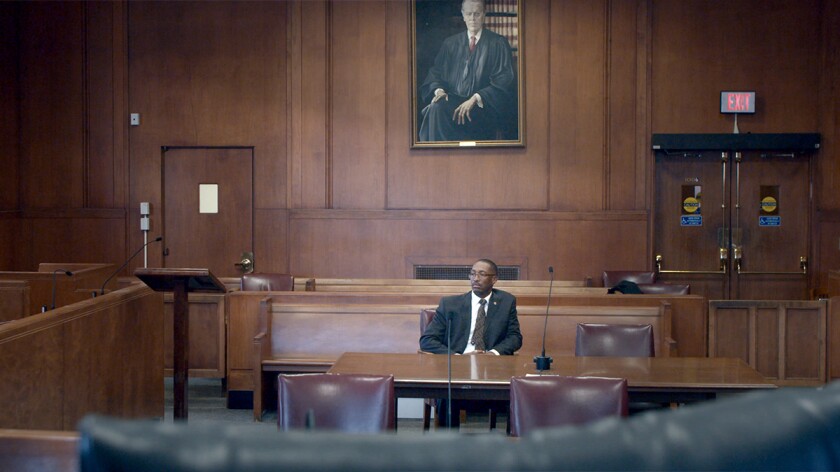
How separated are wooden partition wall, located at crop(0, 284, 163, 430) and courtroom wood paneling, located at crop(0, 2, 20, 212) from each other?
543 cm

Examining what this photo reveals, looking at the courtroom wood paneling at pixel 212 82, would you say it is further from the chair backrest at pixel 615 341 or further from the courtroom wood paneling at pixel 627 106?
the chair backrest at pixel 615 341

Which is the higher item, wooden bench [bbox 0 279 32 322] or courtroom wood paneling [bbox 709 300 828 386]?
wooden bench [bbox 0 279 32 322]

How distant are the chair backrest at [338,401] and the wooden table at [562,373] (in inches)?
21.7

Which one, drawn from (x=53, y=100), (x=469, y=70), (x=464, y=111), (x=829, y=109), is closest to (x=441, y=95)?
(x=464, y=111)

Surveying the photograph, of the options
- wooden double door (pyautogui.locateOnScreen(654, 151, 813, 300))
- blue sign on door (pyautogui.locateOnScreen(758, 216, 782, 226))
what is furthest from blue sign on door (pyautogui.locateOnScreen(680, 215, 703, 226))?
blue sign on door (pyautogui.locateOnScreen(758, 216, 782, 226))

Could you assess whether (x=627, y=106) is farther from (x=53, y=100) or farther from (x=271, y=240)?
(x=53, y=100)

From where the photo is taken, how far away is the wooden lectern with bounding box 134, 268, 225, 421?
5.08 metres

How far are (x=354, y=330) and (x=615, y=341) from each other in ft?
6.88

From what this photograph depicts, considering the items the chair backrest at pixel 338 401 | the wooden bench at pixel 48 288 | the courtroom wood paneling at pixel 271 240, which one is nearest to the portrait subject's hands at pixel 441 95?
the courtroom wood paneling at pixel 271 240

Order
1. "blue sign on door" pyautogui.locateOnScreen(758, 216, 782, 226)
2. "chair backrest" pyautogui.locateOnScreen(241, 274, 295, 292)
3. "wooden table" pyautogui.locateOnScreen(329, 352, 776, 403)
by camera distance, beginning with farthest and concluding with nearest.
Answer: "blue sign on door" pyautogui.locateOnScreen(758, 216, 782, 226) → "chair backrest" pyautogui.locateOnScreen(241, 274, 295, 292) → "wooden table" pyautogui.locateOnScreen(329, 352, 776, 403)

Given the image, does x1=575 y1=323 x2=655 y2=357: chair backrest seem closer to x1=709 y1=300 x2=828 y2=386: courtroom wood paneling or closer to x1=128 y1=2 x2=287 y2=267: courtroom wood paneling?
x1=709 y1=300 x2=828 y2=386: courtroom wood paneling

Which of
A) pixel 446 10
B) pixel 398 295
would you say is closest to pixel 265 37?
pixel 446 10

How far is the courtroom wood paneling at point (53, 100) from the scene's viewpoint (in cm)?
1023

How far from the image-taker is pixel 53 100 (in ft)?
33.7
